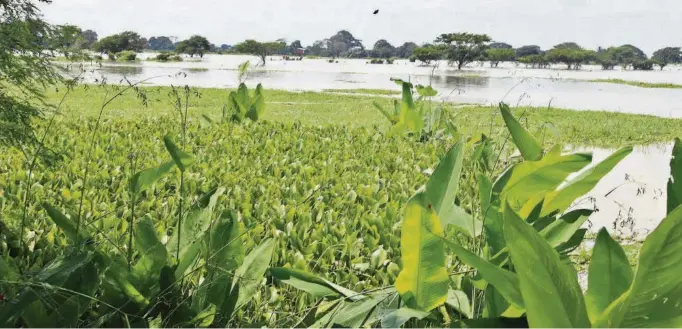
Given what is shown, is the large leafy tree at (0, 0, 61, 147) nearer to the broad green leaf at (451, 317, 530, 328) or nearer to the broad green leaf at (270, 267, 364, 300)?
the broad green leaf at (270, 267, 364, 300)

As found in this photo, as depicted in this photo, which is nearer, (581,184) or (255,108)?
(581,184)

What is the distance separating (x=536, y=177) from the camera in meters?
2.10

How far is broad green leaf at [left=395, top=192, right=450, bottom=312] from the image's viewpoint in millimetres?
1593

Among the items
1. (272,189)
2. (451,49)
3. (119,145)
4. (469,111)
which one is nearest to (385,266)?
(272,189)

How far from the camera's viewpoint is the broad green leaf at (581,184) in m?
1.80

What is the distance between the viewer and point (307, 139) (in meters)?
5.80

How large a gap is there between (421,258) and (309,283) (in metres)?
0.50

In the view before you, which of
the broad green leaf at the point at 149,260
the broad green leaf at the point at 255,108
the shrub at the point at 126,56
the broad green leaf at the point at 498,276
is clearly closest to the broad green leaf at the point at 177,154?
the broad green leaf at the point at 149,260

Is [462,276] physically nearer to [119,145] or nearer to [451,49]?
[119,145]

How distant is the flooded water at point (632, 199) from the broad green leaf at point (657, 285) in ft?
6.31

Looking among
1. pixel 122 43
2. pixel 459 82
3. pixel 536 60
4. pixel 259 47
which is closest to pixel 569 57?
pixel 536 60

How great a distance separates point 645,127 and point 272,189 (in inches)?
443

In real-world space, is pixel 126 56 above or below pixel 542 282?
below

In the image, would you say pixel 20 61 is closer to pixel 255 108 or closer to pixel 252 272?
pixel 252 272
